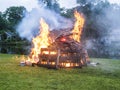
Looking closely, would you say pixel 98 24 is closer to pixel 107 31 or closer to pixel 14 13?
pixel 107 31

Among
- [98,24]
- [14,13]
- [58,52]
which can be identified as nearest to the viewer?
[58,52]

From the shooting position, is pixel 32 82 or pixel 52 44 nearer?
pixel 32 82

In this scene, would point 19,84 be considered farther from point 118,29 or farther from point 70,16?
point 70,16

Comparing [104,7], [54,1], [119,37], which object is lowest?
[119,37]

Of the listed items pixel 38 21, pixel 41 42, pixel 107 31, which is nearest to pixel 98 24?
pixel 107 31

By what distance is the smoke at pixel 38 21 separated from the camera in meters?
28.8

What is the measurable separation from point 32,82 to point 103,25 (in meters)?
29.4

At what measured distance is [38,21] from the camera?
47.2 meters

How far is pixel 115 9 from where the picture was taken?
123ft

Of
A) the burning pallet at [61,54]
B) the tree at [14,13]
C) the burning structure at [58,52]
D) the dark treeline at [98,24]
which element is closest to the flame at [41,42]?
the burning structure at [58,52]

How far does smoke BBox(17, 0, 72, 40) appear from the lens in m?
28.8

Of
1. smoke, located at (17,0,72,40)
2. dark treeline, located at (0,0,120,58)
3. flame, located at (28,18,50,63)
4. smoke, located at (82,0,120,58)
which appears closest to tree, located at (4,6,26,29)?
smoke, located at (17,0,72,40)

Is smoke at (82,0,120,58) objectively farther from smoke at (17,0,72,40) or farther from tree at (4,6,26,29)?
tree at (4,6,26,29)

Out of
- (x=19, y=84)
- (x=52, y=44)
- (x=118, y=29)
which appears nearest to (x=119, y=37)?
(x=118, y=29)
